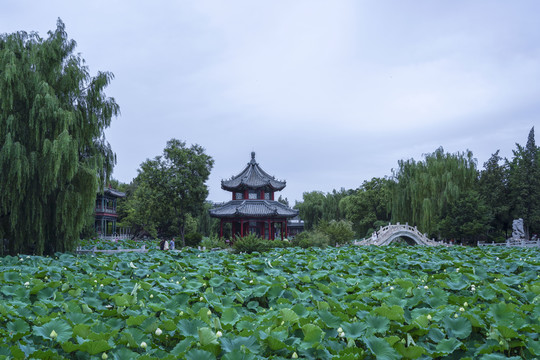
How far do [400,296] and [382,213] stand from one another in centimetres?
3129

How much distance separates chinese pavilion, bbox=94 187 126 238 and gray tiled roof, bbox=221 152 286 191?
959cm

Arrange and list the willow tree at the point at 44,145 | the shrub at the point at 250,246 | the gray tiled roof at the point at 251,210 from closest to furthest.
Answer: the willow tree at the point at 44,145 → the shrub at the point at 250,246 → the gray tiled roof at the point at 251,210

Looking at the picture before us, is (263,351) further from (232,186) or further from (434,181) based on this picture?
(434,181)

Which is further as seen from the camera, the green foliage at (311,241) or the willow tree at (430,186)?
the willow tree at (430,186)

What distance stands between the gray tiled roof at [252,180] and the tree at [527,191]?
1552 cm

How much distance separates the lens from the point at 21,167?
1064cm

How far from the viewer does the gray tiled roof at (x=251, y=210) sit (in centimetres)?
2546

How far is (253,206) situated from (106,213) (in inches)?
480

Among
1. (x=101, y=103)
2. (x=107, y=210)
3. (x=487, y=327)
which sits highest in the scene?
(x=101, y=103)

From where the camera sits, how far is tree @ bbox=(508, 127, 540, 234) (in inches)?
1083

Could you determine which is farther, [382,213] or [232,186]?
[382,213]

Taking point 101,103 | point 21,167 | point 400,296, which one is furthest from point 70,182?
point 400,296

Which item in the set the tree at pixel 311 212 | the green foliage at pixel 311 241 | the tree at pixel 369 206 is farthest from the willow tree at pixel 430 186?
the tree at pixel 311 212

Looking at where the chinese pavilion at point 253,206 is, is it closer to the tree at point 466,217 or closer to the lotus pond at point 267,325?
the tree at point 466,217
